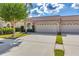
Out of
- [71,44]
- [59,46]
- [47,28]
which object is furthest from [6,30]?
[71,44]

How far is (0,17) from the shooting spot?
1277 cm

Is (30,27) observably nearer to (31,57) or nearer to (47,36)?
(47,36)

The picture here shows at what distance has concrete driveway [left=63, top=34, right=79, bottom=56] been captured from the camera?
9.73m

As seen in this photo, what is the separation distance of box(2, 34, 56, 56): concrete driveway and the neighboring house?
1.93ft

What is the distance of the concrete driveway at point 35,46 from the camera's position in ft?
31.6

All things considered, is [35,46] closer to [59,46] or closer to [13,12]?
[59,46]

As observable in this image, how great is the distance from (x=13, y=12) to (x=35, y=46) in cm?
313

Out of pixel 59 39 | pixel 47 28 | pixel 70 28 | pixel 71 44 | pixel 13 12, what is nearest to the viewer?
pixel 71 44

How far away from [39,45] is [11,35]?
2.07 meters

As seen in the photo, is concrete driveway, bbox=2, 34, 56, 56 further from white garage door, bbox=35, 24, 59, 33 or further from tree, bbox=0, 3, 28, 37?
tree, bbox=0, 3, 28, 37

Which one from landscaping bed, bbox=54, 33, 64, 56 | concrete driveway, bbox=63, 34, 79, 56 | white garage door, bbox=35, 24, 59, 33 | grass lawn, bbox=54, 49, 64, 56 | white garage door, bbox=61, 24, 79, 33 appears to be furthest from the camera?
white garage door, bbox=35, 24, 59, 33

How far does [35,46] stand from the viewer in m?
10.6

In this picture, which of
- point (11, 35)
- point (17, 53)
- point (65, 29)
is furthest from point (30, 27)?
point (17, 53)

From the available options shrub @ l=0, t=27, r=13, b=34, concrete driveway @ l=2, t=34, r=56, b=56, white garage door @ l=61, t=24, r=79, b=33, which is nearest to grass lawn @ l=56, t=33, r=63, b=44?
concrete driveway @ l=2, t=34, r=56, b=56
